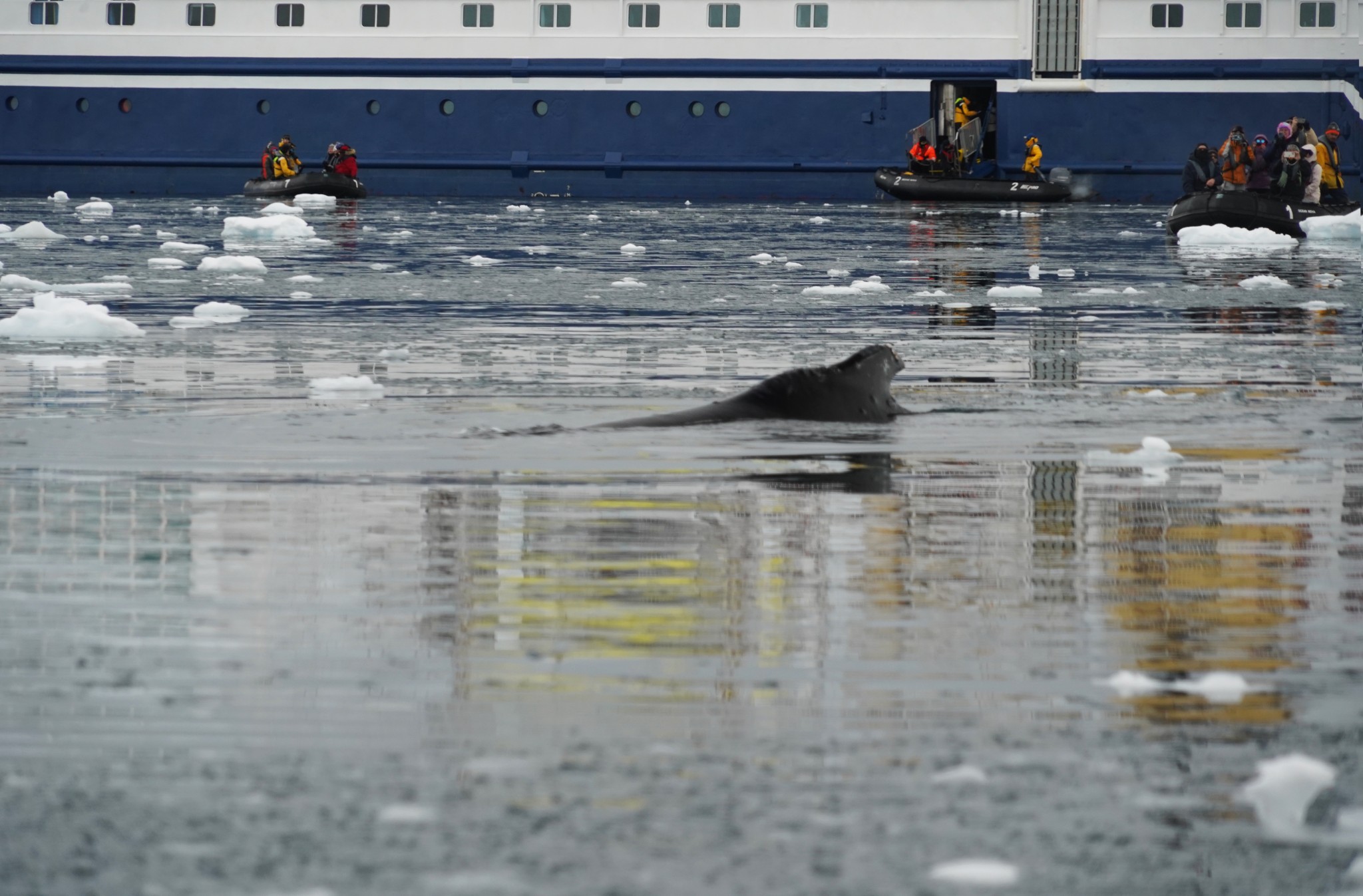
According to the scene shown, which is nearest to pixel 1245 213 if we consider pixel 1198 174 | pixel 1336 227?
pixel 1336 227

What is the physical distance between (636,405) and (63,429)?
2.26 metres

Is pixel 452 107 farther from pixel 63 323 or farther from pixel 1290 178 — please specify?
pixel 63 323

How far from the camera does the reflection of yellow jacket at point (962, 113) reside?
127 ft

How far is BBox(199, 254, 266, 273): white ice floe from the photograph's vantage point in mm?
18000

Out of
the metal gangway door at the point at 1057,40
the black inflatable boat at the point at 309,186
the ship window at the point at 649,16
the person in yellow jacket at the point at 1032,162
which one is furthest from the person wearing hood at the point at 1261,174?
the black inflatable boat at the point at 309,186

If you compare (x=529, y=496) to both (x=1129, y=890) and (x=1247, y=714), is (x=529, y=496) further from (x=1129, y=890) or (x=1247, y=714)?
(x=1129, y=890)

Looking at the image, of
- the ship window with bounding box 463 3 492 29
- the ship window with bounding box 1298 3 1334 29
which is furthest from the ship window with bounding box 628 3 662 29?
the ship window with bounding box 1298 3 1334 29

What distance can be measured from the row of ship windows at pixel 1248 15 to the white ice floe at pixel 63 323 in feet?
101

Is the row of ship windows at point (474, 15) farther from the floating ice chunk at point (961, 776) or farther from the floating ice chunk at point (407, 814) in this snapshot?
the floating ice chunk at point (407, 814)

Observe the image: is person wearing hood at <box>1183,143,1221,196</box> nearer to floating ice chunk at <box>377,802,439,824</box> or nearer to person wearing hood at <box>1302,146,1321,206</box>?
person wearing hood at <box>1302,146,1321,206</box>

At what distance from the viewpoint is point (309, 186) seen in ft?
121

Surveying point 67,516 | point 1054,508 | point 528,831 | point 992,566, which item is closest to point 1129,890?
point 528,831

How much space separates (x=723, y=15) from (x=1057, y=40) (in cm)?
634

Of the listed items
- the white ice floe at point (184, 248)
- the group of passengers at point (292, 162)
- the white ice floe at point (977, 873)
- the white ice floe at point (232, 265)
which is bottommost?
the white ice floe at point (977, 873)
